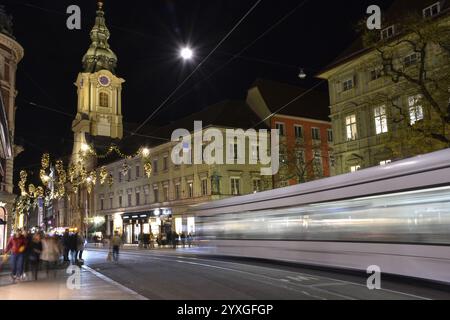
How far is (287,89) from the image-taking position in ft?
198

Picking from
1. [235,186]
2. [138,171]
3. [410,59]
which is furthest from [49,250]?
[138,171]

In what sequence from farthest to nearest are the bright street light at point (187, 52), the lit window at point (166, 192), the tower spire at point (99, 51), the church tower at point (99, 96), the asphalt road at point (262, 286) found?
the tower spire at point (99, 51) → the church tower at point (99, 96) → the lit window at point (166, 192) → the bright street light at point (187, 52) → the asphalt road at point (262, 286)

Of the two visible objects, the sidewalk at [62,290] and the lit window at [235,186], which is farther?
the lit window at [235,186]

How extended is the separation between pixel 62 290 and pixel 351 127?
91.9 feet

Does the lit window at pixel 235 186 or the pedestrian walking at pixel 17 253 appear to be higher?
the lit window at pixel 235 186

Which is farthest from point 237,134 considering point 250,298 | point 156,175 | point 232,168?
point 250,298

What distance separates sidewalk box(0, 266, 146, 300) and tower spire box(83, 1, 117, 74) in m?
63.4

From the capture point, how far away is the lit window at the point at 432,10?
3133cm

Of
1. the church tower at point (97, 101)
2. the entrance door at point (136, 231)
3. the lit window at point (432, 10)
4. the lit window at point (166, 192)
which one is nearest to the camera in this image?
the lit window at point (432, 10)

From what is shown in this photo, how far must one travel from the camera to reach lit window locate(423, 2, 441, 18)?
103 ft

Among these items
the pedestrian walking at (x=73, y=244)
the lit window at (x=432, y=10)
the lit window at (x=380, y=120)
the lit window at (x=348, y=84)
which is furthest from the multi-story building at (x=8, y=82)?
the lit window at (x=432, y=10)

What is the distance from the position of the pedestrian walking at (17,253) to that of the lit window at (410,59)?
2464cm

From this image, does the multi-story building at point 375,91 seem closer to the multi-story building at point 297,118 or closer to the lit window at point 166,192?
the multi-story building at point 297,118
